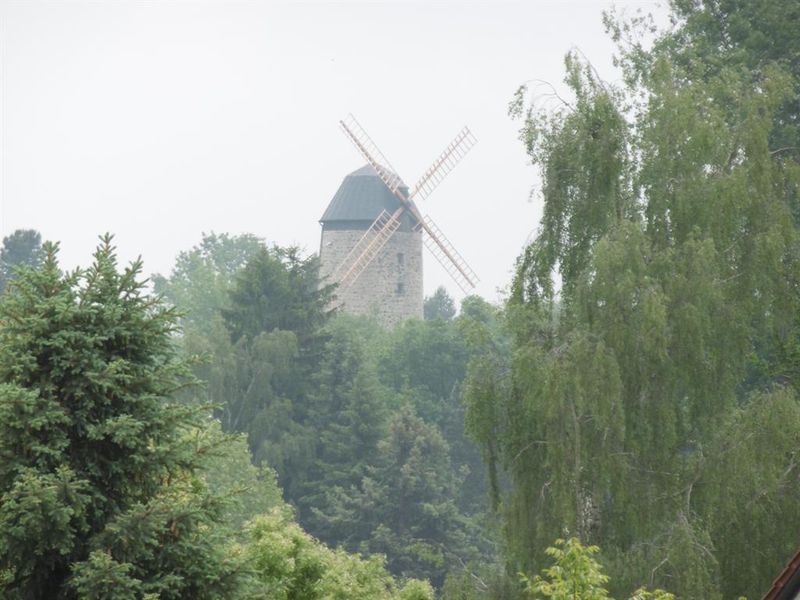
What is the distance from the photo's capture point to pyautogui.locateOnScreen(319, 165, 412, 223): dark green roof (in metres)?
78.8

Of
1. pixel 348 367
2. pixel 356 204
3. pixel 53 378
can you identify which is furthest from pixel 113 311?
pixel 356 204

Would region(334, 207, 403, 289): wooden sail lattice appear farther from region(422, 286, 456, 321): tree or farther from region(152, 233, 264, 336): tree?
region(422, 286, 456, 321): tree

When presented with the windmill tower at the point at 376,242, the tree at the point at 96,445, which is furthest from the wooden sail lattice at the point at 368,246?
the tree at the point at 96,445

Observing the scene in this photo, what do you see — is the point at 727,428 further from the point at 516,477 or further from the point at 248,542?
the point at 248,542

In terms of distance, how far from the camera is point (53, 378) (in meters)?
14.6

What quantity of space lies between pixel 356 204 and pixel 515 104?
56.0 m

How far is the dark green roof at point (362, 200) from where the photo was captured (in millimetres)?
78750

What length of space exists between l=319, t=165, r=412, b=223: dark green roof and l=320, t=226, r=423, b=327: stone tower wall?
2.52ft

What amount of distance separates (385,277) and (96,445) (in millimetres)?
65839

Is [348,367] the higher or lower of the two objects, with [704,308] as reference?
higher

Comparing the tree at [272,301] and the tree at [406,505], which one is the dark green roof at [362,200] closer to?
the tree at [272,301]

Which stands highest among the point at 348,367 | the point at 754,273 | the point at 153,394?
the point at 348,367

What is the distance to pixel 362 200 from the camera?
7881 cm

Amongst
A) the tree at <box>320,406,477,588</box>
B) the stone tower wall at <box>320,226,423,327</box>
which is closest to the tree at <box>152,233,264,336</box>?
the stone tower wall at <box>320,226,423,327</box>
